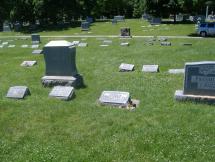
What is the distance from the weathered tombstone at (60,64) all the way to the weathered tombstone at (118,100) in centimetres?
248

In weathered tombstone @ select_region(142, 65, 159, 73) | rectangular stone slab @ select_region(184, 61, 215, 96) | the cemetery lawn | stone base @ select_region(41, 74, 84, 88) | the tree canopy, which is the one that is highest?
the tree canopy

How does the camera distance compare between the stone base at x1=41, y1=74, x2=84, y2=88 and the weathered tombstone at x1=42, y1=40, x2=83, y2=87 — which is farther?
the weathered tombstone at x1=42, y1=40, x2=83, y2=87

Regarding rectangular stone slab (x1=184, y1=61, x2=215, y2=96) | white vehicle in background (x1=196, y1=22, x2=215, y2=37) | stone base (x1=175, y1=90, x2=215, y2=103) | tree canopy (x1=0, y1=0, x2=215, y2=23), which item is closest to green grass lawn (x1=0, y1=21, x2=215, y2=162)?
stone base (x1=175, y1=90, x2=215, y2=103)

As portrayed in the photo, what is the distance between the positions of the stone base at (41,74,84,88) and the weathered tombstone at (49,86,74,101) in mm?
945

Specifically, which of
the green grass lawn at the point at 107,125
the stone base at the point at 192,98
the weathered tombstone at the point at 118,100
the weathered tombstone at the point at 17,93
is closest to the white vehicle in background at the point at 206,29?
the green grass lawn at the point at 107,125

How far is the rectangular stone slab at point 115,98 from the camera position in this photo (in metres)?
11.9

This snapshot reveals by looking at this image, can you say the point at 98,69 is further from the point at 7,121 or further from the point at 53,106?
the point at 7,121

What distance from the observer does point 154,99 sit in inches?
502

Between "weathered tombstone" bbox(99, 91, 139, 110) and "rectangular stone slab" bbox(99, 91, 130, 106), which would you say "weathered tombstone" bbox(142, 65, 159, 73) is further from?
"rectangular stone slab" bbox(99, 91, 130, 106)

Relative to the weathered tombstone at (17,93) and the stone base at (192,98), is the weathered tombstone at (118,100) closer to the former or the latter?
the stone base at (192,98)

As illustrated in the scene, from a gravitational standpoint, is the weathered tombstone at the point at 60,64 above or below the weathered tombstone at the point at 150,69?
above

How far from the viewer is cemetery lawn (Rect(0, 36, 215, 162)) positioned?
28.2 ft

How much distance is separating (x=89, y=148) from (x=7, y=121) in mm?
3329

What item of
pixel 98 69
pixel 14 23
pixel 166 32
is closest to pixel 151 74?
pixel 98 69
